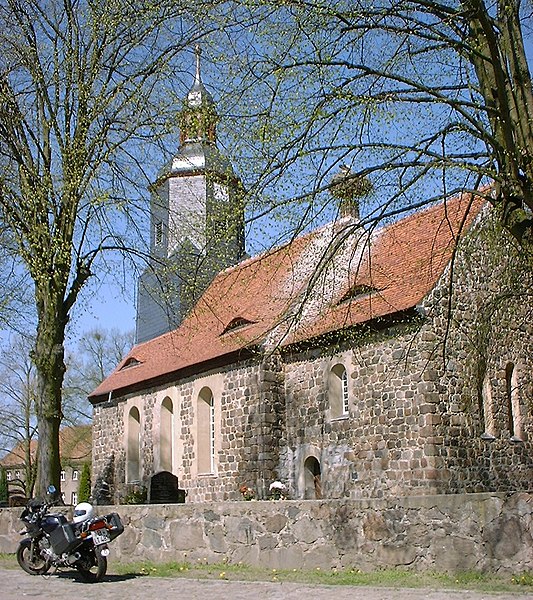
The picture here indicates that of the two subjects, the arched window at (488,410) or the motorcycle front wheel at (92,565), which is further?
the arched window at (488,410)

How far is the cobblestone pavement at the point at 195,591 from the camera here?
25.8ft

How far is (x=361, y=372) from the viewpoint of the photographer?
19.2m

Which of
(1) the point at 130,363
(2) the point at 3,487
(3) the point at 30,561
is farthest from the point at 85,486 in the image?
(3) the point at 30,561

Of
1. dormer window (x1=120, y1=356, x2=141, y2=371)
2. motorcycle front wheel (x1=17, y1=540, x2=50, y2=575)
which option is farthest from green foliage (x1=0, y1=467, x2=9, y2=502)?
motorcycle front wheel (x1=17, y1=540, x2=50, y2=575)

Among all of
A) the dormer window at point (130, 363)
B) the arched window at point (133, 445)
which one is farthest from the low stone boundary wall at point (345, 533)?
the dormer window at point (130, 363)

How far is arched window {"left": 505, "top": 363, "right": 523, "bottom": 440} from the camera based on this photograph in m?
19.2

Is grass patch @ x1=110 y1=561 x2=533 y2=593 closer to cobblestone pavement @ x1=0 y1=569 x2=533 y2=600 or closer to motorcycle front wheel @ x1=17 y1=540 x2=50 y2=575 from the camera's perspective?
cobblestone pavement @ x1=0 y1=569 x2=533 y2=600

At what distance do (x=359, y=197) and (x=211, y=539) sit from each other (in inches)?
189

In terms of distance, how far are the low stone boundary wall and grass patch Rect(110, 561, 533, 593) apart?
10cm

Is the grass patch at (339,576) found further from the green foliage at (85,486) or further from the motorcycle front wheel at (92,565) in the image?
the green foliage at (85,486)

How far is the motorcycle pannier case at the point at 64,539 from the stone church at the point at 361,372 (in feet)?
14.5

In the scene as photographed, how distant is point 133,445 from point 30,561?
17.6 metres

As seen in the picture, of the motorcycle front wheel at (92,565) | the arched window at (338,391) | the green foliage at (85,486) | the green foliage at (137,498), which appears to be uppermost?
the arched window at (338,391)

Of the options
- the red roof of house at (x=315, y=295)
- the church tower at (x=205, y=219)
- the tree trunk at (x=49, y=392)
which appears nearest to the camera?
the church tower at (x=205, y=219)
